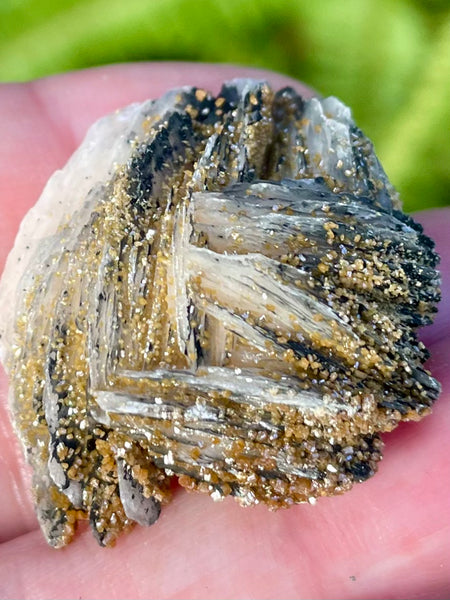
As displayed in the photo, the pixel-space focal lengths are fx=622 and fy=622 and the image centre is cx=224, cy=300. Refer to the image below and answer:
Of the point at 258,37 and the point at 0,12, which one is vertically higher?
the point at 0,12

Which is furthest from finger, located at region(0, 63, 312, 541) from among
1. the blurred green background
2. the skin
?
the blurred green background

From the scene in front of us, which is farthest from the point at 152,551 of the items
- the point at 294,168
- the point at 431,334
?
the point at 294,168

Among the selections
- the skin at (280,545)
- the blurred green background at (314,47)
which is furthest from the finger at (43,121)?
the blurred green background at (314,47)

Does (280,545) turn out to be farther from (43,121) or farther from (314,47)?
(314,47)

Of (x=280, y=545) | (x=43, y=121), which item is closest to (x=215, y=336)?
(x=280, y=545)

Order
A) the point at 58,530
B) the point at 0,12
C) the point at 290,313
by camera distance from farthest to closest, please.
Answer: the point at 0,12 < the point at 58,530 < the point at 290,313

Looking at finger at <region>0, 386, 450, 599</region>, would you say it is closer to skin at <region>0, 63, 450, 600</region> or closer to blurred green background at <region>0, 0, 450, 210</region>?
skin at <region>0, 63, 450, 600</region>

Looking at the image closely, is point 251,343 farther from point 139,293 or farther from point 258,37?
point 258,37

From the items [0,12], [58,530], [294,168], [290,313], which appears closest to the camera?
[290,313]
